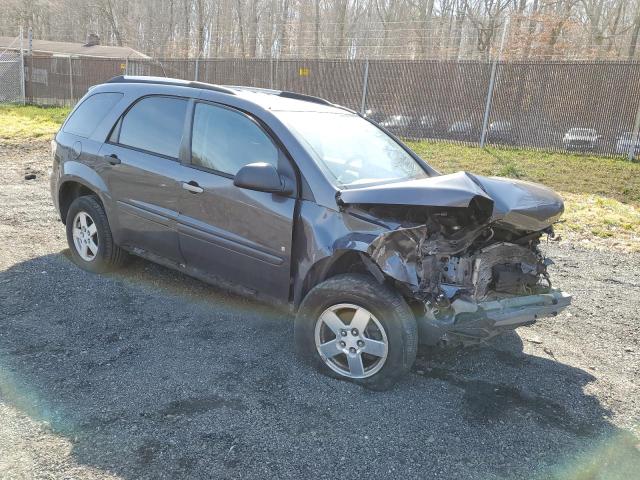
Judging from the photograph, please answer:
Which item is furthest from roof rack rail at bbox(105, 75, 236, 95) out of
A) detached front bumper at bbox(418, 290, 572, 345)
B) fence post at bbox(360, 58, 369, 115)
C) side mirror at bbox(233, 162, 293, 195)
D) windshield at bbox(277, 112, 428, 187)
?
fence post at bbox(360, 58, 369, 115)

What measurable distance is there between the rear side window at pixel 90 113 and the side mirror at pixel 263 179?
2059 mm

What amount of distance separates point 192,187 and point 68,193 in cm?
194

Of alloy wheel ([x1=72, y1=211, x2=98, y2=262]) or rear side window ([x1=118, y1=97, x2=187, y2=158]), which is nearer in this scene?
rear side window ([x1=118, y1=97, x2=187, y2=158])

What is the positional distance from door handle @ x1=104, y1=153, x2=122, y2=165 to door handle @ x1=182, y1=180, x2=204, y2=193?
90cm

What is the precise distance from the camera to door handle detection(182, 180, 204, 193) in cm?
397

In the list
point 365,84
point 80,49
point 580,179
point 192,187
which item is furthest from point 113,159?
point 80,49

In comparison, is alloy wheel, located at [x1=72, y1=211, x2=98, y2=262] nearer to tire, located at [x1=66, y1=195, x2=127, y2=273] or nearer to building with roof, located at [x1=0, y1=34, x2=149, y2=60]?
tire, located at [x1=66, y1=195, x2=127, y2=273]

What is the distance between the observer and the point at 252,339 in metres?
3.96

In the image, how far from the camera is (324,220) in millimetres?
3416

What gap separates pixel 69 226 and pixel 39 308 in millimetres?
1127

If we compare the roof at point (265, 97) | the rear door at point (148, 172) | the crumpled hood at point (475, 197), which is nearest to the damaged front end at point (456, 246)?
the crumpled hood at point (475, 197)

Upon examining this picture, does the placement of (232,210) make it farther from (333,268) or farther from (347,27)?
(347,27)

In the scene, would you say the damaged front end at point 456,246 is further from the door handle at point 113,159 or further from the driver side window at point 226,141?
the door handle at point 113,159

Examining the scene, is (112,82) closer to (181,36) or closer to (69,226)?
(69,226)
